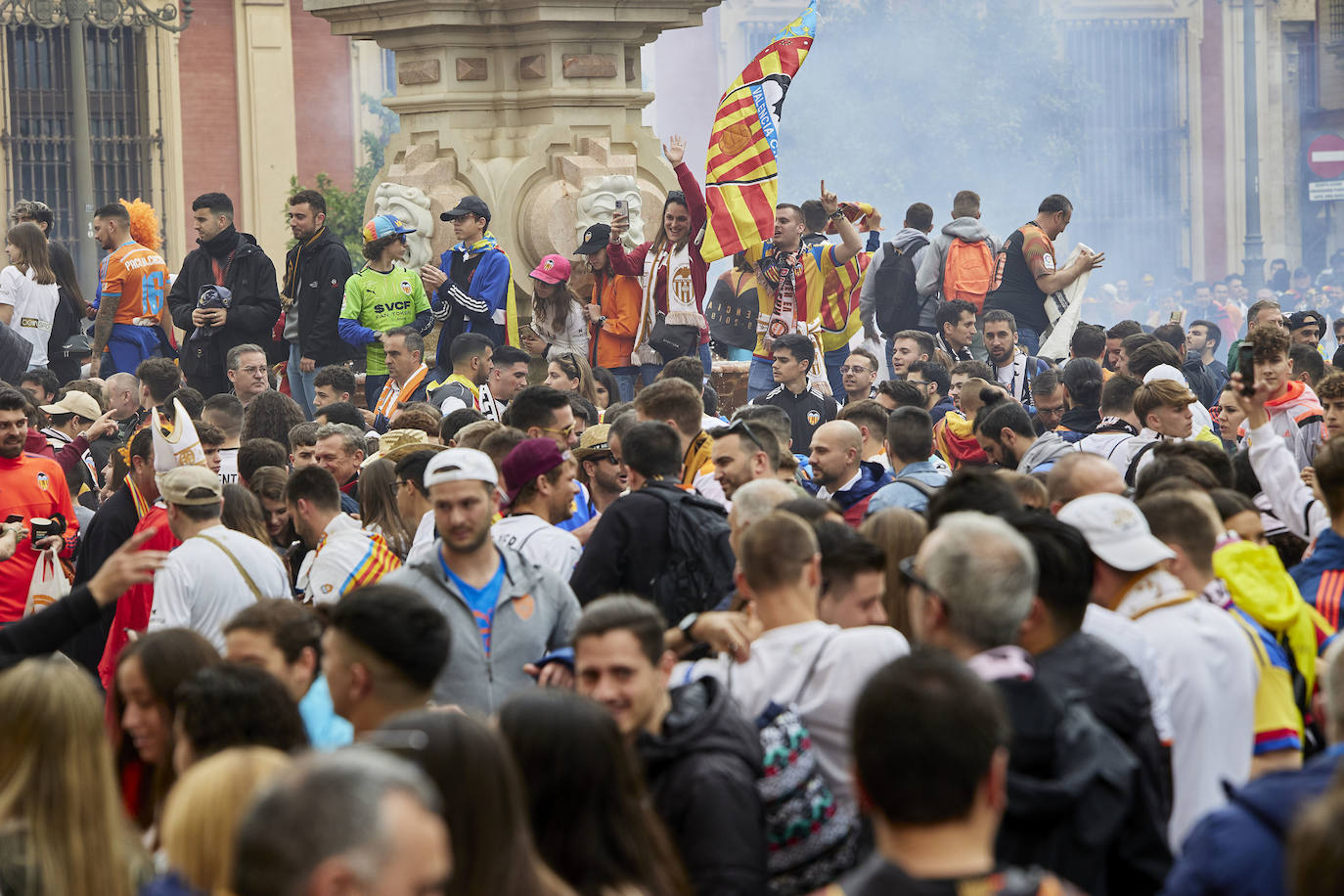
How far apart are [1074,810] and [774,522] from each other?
121 cm

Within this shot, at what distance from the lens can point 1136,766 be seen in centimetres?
373

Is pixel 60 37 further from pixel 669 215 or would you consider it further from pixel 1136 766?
pixel 1136 766

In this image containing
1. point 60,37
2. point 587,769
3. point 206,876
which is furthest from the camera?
point 60,37

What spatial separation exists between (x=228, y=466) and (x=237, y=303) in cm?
371

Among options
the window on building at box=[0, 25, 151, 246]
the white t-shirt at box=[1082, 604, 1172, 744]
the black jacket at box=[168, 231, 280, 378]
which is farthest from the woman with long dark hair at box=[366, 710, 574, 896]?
the window on building at box=[0, 25, 151, 246]

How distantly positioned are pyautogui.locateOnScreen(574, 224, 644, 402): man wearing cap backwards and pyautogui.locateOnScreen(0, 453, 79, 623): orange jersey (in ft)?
18.1

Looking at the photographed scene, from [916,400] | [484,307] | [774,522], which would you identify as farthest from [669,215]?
[774,522]

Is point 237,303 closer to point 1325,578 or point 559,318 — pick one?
point 559,318

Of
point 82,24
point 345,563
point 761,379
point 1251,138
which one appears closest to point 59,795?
point 345,563

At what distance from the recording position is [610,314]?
13016 mm

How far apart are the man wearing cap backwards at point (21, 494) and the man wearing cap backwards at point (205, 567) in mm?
1136

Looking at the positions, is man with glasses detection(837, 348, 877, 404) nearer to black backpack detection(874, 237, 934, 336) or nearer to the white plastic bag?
black backpack detection(874, 237, 934, 336)

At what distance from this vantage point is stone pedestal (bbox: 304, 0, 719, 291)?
13.6 m

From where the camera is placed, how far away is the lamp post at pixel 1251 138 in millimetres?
45500
